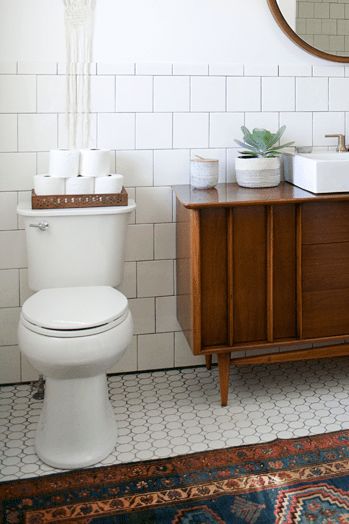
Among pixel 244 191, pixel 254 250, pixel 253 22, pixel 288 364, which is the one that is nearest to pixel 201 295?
pixel 254 250

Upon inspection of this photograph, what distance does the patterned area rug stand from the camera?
1.94 metres

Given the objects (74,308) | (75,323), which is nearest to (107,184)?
(74,308)

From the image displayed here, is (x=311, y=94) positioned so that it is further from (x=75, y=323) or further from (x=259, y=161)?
(x=75, y=323)

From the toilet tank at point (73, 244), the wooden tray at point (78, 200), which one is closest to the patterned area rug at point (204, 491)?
the toilet tank at point (73, 244)

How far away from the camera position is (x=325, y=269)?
8.47 ft

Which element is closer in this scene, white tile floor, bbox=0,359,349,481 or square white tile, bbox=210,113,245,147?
white tile floor, bbox=0,359,349,481

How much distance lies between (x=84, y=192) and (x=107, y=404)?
83cm

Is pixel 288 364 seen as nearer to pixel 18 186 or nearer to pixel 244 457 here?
pixel 244 457

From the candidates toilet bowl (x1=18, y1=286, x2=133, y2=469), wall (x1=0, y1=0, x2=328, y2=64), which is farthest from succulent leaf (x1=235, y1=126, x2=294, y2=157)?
toilet bowl (x1=18, y1=286, x2=133, y2=469)

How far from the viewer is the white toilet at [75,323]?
84.2 inches

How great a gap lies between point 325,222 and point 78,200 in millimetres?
966

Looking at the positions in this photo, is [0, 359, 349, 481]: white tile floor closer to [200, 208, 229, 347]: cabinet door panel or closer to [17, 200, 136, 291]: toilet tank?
[200, 208, 229, 347]: cabinet door panel

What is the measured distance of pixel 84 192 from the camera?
2.60 meters

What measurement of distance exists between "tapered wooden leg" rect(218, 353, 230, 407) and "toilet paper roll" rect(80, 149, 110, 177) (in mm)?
878
